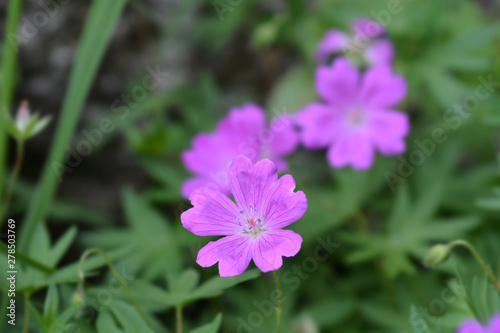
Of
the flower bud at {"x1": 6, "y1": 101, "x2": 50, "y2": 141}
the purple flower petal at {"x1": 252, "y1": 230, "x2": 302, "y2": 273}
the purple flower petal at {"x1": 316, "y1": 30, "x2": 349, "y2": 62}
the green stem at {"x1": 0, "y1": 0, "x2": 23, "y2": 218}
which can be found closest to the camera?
the purple flower petal at {"x1": 252, "y1": 230, "x2": 302, "y2": 273}

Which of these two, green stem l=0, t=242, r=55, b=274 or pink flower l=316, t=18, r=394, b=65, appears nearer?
green stem l=0, t=242, r=55, b=274

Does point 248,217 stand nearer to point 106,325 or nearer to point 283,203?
point 283,203

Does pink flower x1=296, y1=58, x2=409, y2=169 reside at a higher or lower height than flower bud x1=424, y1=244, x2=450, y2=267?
higher

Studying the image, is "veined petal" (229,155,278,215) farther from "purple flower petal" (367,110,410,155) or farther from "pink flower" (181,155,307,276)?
"purple flower petal" (367,110,410,155)

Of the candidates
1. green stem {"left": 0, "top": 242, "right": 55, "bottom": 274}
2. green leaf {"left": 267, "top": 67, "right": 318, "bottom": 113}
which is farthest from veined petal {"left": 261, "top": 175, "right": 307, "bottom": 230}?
green leaf {"left": 267, "top": 67, "right": 318, "bottom": 113}

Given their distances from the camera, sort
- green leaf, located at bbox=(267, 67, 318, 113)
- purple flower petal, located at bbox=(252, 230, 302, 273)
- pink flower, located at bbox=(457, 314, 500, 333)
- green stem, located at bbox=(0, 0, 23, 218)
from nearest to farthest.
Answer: pink flower, located at bbox=(457, 314, 500, 333), purple flower petal, located at bbox=(252, 230, 302, 273), green stem, located at bbox=(0, 0, 23, 218), green leaf, located at bbox=(267, 67, 318, 113)

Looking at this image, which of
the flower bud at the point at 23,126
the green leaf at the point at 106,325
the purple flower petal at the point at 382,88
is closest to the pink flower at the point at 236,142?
the purple flower petal at the point at 382,88

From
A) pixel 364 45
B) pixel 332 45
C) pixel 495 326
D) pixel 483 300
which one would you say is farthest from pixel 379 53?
pixel 495 326
